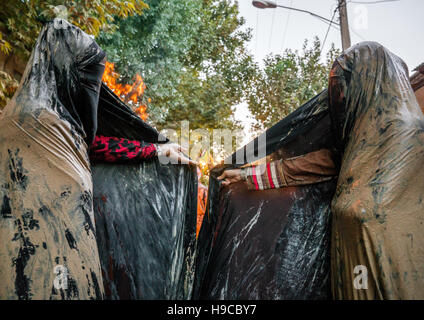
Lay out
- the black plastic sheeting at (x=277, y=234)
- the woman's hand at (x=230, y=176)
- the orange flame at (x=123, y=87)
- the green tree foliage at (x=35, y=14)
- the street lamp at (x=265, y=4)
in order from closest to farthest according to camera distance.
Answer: the black plastic sheeting at (x=277, y=234)
the woman's hand at (x=230, y=176)
the green tree foliage at (x=35, y=14)
the street lamp at (x=265, y=4)
the orange flame at (x=123, y=87)

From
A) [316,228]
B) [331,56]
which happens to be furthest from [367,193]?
[331,56]

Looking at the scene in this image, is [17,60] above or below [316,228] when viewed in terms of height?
above

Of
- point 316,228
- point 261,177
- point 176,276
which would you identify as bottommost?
→ point 176,276

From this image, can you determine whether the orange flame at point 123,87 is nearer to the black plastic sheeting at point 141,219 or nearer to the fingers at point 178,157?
the black plastic sheeting at point 141,219

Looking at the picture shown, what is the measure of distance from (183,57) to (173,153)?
10446mm

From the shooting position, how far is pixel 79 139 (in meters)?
1.58

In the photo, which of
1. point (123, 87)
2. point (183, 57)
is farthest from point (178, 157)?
point (183, 57)

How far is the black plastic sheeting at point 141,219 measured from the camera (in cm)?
192

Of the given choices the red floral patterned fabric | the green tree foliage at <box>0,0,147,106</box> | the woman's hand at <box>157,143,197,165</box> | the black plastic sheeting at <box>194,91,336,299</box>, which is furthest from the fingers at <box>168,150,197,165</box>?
the green tree foliage at <box>0,0,147,106</box>

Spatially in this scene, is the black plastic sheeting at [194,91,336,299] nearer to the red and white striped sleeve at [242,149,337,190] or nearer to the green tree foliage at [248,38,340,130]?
the red and white striped sleeve at [242,149,337,190]

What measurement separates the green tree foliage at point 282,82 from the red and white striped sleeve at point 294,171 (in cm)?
896

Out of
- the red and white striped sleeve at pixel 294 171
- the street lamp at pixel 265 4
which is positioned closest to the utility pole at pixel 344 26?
the street lamp at pixel 265 4

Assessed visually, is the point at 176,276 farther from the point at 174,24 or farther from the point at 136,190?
the point at 174,24

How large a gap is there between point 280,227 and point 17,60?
5.64 m
